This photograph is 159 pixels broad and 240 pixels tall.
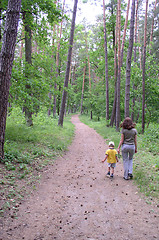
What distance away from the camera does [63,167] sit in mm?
7422

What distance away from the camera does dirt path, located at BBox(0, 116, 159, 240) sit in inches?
127

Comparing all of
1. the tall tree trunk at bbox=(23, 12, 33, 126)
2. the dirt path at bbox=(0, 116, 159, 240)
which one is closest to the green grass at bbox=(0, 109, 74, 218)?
the dirt path at bbox=(0, 116, 159, 240)

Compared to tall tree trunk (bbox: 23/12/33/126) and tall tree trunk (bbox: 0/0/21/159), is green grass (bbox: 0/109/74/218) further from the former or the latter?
tall tree trunk (bbox: 23/12/33/126)

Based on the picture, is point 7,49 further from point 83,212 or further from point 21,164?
point 83,212

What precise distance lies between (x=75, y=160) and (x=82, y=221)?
16.1 ft

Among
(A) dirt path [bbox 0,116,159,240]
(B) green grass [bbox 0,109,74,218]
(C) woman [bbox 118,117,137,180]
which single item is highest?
(C) woman [bbox 118,117,137,180]

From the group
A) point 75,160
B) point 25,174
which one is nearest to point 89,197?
point 25,174

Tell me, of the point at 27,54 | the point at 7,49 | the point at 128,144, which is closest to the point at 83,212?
the point at 128,144

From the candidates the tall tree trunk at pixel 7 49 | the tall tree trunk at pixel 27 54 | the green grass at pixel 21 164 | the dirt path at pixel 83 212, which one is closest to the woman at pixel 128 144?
the dirt path at pixel 83 212

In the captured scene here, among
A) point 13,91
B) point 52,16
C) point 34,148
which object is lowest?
point 34,148

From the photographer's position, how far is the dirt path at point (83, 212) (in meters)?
3.23

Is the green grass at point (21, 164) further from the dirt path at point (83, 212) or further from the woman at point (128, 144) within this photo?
the woman at point (128, 144)

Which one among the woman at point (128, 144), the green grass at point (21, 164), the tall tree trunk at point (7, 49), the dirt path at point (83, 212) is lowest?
the dirt path at point (83, 212)

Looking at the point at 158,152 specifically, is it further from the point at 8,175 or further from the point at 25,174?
the point at 8,175
